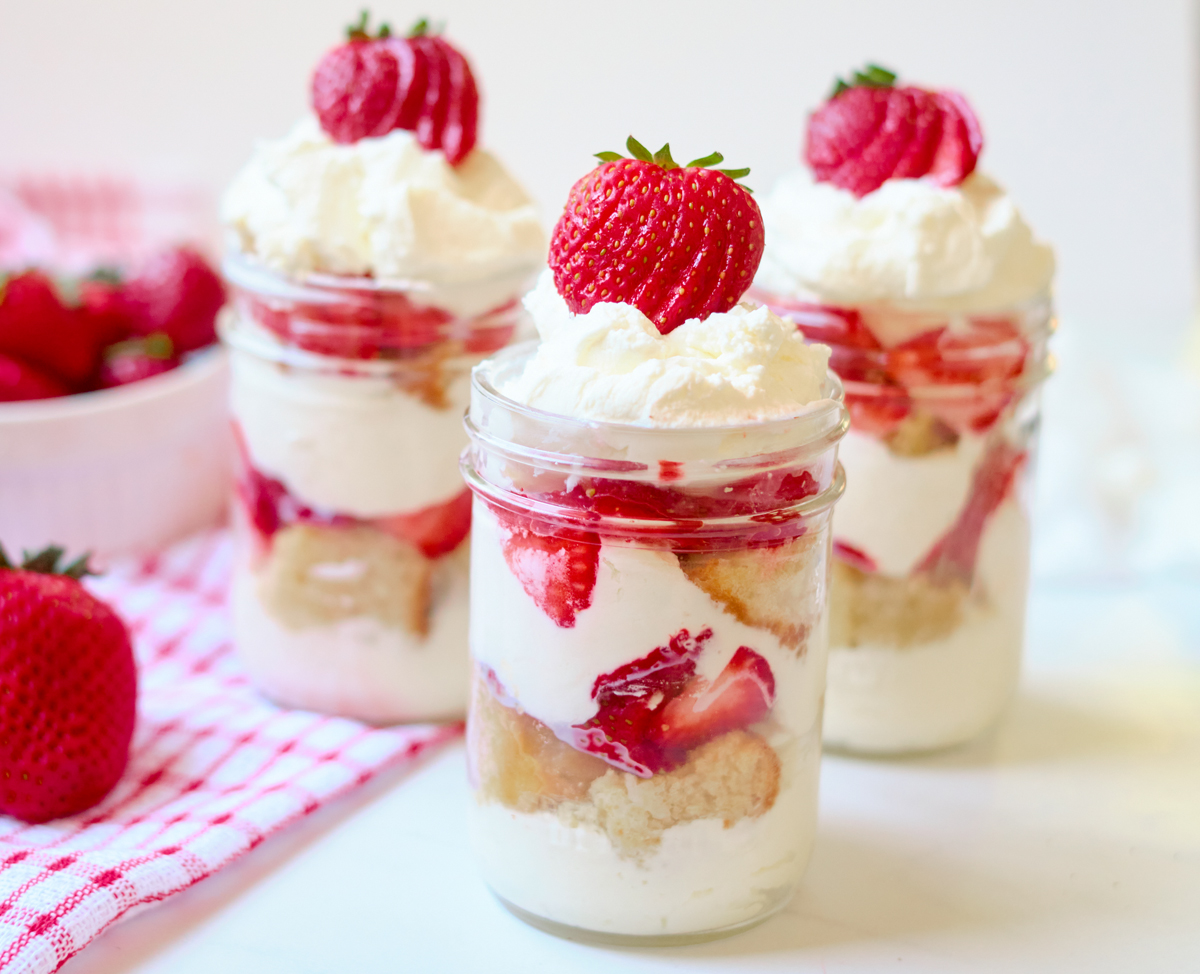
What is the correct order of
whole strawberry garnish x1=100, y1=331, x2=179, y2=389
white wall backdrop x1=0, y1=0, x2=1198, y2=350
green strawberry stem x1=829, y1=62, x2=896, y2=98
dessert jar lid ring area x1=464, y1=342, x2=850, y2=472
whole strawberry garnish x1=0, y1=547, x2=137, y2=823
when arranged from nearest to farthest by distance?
dessert jar lid ring area x1=464, y1=342, x2=850, y2=472
whole strawberry garnish x1=0, y1=547, x2=137, y2=823
green strawberry stem x1=829, y1=62, x2=896, y2=98
whole strawberry garnish x1=100, y1=331, x2=179, y2=389
white wall backdrop x1=0, y1=0, x2=1198, y2=350

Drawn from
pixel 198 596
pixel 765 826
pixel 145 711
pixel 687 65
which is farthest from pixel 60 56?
pixel 765 826

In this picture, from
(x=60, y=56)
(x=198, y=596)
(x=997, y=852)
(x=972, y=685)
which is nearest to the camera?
(x=997, y=852)

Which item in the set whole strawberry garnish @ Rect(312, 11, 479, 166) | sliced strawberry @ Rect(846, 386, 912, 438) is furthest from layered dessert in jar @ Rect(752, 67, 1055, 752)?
whole strawberry garnish @ Rect(312, 11, 479, 166)

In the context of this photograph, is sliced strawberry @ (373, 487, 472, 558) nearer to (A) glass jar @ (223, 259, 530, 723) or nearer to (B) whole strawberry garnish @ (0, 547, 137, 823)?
(A) glass jar @ (223, 259, 530, 723)

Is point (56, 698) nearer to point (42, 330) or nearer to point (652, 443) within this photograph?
point (652, 443)

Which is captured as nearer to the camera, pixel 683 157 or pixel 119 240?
pixel 683 157

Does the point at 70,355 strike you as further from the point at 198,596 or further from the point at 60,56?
the point at 60,56
